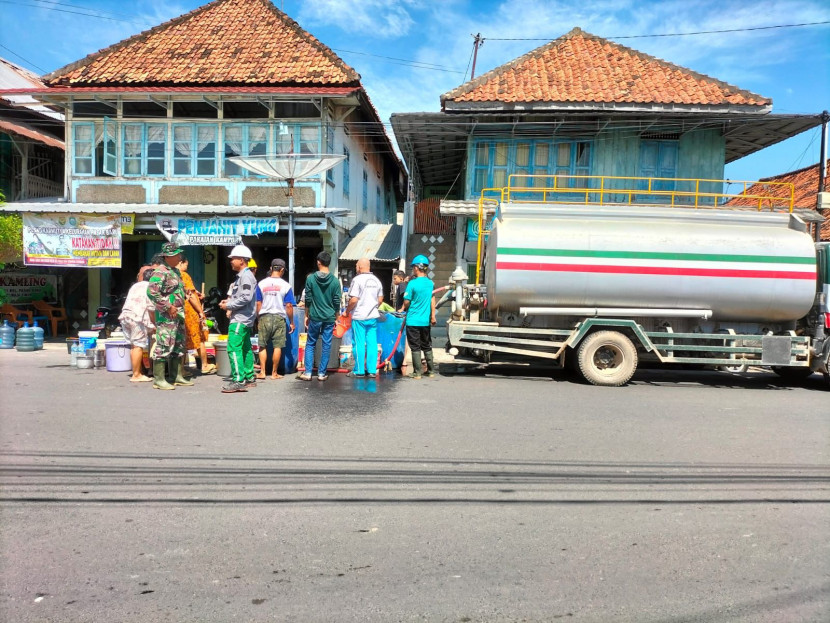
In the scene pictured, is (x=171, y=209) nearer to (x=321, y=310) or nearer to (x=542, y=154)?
(x=321, y=310)

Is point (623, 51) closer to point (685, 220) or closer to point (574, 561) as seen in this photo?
point (685, 220)

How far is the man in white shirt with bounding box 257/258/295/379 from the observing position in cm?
850

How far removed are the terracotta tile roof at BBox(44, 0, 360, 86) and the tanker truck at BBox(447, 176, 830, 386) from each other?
8.53 metres

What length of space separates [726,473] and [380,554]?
10.0 feet

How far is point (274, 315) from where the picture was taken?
28.1 ft

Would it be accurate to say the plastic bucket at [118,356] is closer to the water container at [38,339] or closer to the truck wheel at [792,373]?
the water container at [38,339]

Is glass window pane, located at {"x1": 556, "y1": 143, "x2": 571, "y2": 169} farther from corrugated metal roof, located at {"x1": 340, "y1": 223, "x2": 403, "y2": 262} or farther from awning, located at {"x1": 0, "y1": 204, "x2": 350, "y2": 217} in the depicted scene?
awning, located at {"x1": 0, "y1": 204, "x2": 350, "y2": 217}

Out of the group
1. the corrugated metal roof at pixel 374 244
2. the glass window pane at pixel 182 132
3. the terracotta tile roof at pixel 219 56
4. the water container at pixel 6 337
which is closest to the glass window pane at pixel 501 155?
the corrugated metal roof at pixel 374 244

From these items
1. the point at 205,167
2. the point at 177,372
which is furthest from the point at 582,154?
the point at 177,372

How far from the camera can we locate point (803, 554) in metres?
3.34

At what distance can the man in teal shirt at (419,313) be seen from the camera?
9031mm

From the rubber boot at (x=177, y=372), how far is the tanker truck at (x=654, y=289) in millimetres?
3986

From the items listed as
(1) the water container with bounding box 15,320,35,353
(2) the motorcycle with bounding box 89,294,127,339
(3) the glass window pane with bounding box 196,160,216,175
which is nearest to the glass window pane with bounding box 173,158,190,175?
(3) the glass window pane with bounding box 196,160,216,175

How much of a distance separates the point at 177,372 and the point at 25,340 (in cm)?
642
